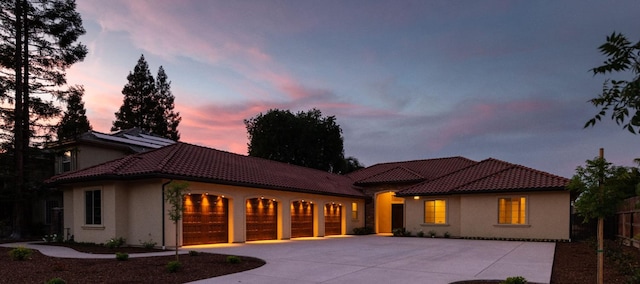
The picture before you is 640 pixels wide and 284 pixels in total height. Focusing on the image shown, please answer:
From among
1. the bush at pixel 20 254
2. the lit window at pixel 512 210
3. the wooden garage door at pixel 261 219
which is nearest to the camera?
the bush at pixel 20 254

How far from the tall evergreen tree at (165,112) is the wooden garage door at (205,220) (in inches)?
1251

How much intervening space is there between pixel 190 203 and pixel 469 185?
46.0 feet

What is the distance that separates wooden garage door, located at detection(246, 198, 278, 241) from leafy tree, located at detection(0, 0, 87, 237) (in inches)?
466

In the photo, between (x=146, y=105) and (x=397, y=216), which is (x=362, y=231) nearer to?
(x=397, y=216)

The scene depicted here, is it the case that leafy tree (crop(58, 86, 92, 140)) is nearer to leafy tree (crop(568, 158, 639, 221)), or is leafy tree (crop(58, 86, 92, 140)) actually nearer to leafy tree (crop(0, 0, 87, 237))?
leafy tree (crop(0, 0, 87, 237))

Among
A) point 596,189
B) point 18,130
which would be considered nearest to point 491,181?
point 596,189

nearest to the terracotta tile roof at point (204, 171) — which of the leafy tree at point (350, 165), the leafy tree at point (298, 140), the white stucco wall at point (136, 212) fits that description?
the white stucco wall at point (136, 212)

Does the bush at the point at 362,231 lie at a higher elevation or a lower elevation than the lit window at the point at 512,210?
lower

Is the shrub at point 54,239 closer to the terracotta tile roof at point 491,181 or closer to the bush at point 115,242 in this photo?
the bush at point 115,242

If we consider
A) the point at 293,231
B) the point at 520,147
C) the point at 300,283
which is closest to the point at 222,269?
the point at 300,283

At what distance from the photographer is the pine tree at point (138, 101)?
45406mm

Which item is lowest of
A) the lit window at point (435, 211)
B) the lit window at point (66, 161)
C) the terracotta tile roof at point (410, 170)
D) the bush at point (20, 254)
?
the lit window at point (435, 211)

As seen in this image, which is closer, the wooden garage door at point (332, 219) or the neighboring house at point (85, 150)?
the neighboring house at point (85, 150)

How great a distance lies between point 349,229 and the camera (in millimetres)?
26609
